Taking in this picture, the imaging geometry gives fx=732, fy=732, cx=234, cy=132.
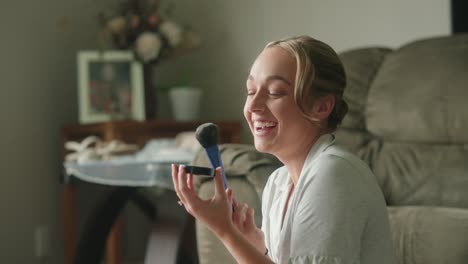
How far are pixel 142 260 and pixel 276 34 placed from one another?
1288 mm

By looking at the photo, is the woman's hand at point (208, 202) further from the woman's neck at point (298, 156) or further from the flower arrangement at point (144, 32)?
the flower arrangement at point (144, 32)

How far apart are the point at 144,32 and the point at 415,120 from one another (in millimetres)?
1526

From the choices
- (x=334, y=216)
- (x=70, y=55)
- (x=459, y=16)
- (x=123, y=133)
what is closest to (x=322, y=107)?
(x=334, y=216)

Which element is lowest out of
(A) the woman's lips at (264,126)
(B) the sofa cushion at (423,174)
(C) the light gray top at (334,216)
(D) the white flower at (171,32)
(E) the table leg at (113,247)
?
(E) the table leg at (113,247)

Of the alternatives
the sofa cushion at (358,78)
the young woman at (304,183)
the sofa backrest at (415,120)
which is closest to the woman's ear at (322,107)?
the young woman at (304,183)

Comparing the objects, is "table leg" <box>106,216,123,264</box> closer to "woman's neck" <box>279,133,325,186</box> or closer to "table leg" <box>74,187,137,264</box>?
"table leg" <box>74,187,137,264</box>

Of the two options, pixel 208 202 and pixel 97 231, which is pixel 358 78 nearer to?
pixel 97 231

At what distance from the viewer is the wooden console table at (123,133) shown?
10.3 feet

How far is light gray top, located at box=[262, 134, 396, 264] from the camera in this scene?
992mm

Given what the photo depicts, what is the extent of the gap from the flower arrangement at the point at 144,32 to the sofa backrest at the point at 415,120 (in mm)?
1137

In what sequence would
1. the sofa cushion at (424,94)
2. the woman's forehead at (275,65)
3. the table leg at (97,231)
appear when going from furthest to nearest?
the table leg at (97,231)
the sofa cushion at (424,94)
the woman's forehead at (275,65)

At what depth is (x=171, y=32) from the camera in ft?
10.8

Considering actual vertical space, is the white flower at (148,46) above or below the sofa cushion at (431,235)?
above

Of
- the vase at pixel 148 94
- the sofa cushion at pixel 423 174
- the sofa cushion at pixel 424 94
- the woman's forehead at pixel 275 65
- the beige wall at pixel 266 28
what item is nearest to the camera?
the woman's forehead at pixel 275 65
